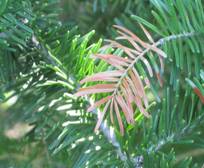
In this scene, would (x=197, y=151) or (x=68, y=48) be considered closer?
(x=68, y=48)

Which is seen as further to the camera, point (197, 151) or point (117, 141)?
point (197, 151)

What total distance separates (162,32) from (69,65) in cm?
8

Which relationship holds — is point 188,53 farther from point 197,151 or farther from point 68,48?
point 197,151

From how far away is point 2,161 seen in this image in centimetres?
43

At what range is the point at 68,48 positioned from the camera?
37 centimetres

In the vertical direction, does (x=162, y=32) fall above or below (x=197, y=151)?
above

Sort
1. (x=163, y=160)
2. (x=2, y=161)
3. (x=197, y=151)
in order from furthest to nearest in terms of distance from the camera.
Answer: (x=197, y=151) < (x=2, y=161) < (x=163, y=160)

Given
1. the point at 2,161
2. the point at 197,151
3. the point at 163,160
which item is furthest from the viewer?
the point at 197,151

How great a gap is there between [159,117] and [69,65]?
91 millimetres

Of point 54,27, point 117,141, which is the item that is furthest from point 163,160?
point 54,27

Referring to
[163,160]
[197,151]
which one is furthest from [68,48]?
[197,151]

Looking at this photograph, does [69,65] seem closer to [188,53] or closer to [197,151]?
[188,53]

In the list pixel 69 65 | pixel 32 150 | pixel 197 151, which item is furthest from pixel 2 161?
pixel 197 151

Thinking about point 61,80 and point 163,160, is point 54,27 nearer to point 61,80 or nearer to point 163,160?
point 61,80
